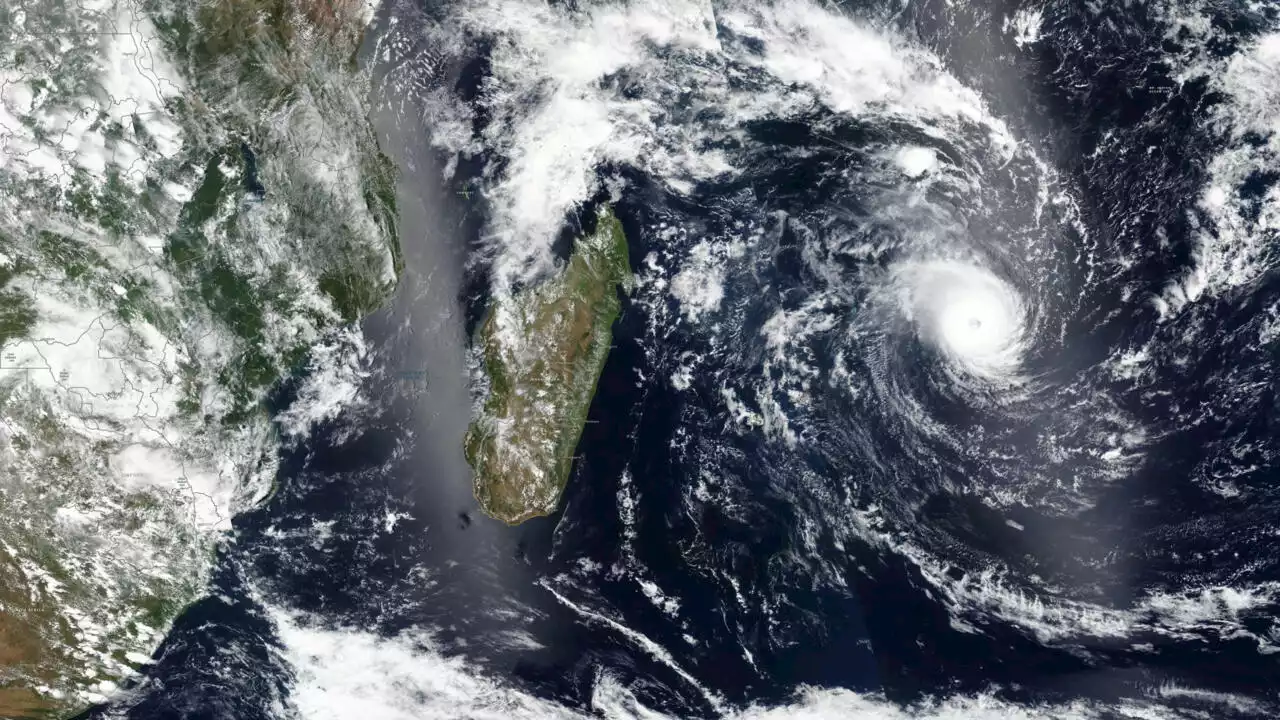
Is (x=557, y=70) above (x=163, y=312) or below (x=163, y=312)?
above

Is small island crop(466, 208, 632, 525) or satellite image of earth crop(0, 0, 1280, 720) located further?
small island crop(466, 208, 632, 525)

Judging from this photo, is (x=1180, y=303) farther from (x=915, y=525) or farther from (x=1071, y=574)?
(x=915, y=525)

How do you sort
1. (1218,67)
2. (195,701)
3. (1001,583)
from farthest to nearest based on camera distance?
(195,701)
(1001,583)
(1218,67)

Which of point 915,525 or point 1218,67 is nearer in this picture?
point 1218,67

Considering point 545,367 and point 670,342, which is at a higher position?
point 670,342

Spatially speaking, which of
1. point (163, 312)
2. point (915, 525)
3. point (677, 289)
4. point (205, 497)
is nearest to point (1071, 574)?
point (915, 525)
